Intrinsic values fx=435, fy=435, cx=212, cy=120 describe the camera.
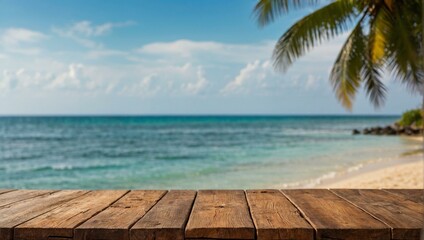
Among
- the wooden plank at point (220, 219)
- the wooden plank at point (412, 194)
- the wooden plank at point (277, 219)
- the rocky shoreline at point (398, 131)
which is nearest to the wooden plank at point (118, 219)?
the wooden plank at point (220, 219)

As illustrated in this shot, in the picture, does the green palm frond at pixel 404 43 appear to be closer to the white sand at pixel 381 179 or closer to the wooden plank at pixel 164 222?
the white sand at pixel 381 179

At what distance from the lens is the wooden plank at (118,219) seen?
5.54 ft

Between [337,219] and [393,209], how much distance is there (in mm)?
411

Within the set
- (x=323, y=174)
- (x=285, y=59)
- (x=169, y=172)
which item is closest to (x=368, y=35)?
(x=285, y=59)

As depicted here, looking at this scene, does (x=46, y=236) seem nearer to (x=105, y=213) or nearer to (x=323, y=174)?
(x=105, y=213)

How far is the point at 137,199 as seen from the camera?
2338 millimetres

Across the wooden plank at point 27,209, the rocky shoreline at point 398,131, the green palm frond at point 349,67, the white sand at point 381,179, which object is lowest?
the white sand at point 381,179

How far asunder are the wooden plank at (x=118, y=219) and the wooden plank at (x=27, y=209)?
0.95 ft

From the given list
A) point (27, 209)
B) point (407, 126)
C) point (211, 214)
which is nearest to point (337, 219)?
point (211, 214)

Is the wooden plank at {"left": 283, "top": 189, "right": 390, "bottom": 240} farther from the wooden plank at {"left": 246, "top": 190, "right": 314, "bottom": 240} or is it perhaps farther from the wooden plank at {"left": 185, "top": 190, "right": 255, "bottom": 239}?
the wooden plank at {"left": 185, "top": 190, "right": 255, "bottom": 239}

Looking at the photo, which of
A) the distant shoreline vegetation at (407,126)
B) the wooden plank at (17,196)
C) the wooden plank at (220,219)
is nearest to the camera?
→ the wooden plank at (220,219)

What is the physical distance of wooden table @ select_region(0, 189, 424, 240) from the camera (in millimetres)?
1688

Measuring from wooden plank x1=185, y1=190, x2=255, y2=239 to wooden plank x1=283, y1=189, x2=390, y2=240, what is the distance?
10.7 inches

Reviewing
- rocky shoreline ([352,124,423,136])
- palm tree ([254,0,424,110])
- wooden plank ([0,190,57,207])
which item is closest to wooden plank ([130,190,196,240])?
wooden plank ([0,190,57,207])
